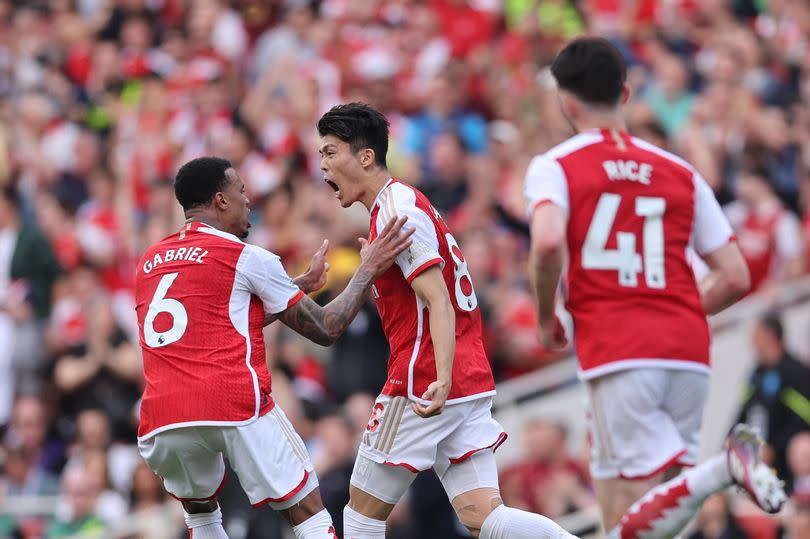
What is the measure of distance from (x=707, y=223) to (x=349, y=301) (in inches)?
69.2

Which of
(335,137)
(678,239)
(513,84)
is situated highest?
(335,137)

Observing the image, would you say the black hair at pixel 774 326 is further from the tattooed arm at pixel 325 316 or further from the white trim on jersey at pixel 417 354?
the tattooed arm at pixel 325 316

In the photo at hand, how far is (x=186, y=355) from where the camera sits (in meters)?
6.91

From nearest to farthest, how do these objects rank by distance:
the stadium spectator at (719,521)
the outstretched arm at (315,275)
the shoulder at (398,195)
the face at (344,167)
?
the shoulder at (398,195) → the face at (344,167) → the outstretched arm at (315,275) → the stadium spectator at (719,521)

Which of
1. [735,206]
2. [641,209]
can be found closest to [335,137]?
[641,209]

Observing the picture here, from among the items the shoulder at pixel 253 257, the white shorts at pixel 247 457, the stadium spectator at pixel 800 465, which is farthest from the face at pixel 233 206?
the stadium spectator at pixel 800 465

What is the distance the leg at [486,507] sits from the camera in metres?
6.92

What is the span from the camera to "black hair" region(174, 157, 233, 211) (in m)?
7.21

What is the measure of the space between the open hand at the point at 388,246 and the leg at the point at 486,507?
3.42 ft

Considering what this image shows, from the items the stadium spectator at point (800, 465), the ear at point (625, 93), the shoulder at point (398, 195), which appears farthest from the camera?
the stadium spectator at point (800, 465)

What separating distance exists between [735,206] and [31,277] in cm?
695

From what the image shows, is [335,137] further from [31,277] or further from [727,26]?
[727,26]

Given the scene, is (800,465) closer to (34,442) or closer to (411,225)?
(411,225)

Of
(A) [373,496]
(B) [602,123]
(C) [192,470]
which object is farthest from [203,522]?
(B) [602,123]
